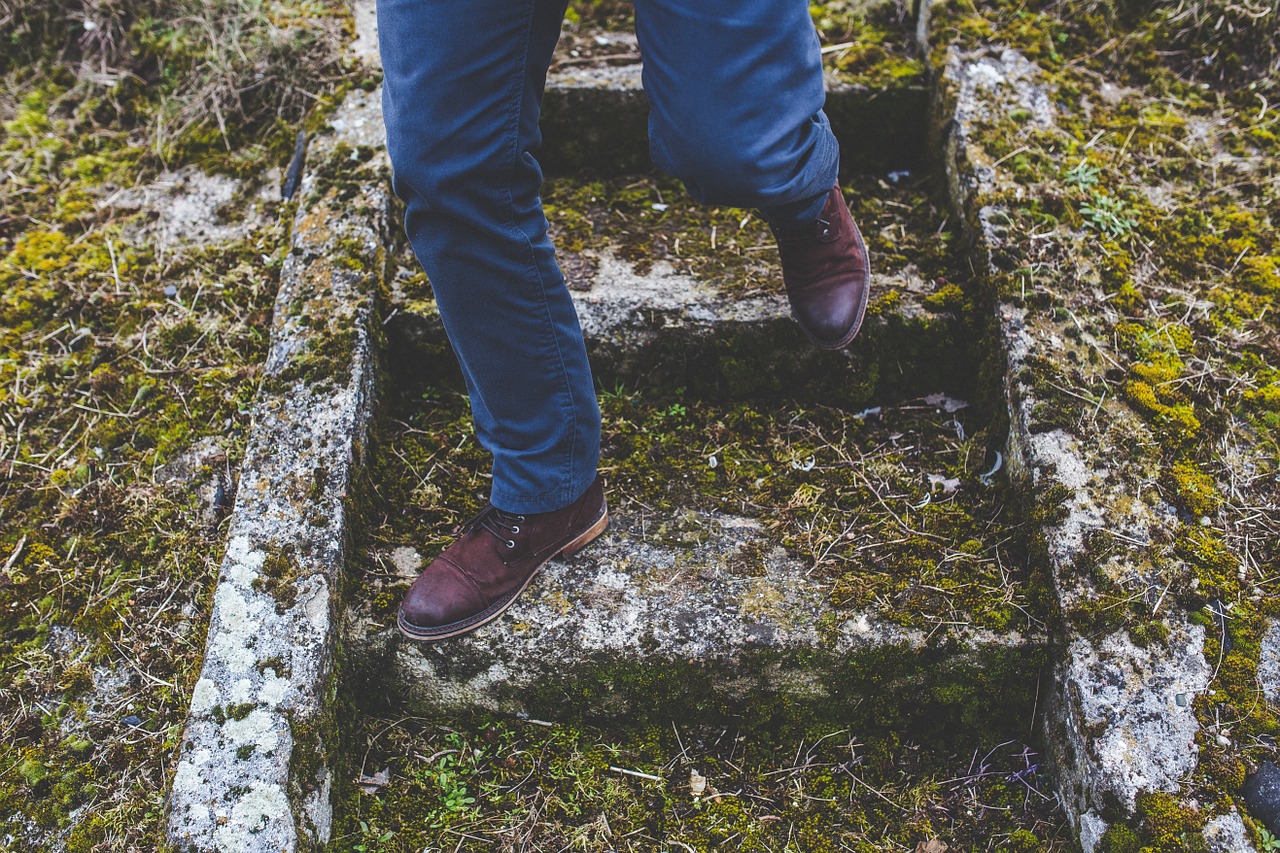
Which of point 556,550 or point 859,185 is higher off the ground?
point 859,185

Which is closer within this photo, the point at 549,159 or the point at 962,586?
the point at 962,586

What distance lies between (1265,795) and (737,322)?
155 cm

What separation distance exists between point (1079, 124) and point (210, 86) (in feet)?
9.80

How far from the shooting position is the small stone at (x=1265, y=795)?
165cm

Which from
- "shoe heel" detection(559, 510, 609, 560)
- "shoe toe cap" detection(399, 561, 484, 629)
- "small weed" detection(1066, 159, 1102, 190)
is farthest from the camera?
"small weed" detection(1066, 159, 1102, 190)

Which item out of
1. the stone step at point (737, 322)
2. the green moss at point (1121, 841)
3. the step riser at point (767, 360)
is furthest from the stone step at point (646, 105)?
the green moss at point (1121, 841)

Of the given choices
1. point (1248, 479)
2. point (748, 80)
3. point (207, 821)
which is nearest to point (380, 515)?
point (207, 821)

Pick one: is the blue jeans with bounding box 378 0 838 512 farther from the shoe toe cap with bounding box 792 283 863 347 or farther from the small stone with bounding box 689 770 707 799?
the small stone with bounding box 689 770 707 799

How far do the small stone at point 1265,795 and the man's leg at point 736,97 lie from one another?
1.50m

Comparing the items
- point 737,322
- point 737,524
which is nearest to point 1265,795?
point 737,524

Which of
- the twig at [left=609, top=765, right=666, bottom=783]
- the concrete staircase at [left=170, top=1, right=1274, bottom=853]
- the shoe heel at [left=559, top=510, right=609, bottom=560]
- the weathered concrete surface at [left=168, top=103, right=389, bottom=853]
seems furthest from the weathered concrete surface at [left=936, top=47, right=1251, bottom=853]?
the weathered concrete surface at [left=168, top=103, right=389, bottom=853]

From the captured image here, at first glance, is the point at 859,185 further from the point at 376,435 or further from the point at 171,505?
the point at 171,505

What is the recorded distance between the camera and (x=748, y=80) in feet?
5.05

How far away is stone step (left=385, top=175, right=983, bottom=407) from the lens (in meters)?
2.36
